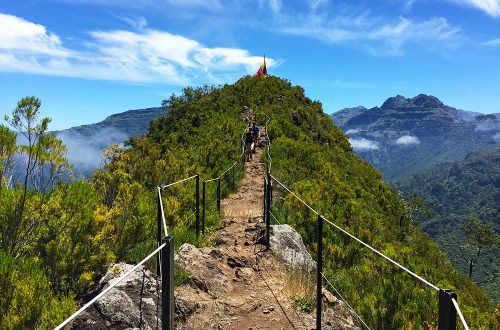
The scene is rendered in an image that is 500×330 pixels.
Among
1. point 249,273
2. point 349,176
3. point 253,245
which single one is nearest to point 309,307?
point 249,273

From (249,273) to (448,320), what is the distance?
6.04 metres

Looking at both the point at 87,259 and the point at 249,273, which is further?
the point at 249,273

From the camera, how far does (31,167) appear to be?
789 centimetres

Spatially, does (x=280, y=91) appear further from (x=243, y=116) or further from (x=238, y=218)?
(x=238, y=218)

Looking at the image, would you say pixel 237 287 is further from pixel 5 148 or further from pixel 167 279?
pixel 5 148

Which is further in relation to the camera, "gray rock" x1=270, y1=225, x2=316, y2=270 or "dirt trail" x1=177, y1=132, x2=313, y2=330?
"gray rock" x1=270, y1=225, x2=316, y2=270

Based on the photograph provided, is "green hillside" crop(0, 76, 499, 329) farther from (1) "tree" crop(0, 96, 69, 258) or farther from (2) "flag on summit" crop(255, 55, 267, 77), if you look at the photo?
(2) "flag on summit" crop(255, 55, 267, 77)

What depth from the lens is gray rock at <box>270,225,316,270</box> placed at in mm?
9039

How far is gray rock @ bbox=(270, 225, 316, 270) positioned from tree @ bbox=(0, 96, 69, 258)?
4800 millimetres

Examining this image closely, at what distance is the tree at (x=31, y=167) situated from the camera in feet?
23.4

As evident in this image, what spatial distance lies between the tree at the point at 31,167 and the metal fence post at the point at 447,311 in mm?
6344

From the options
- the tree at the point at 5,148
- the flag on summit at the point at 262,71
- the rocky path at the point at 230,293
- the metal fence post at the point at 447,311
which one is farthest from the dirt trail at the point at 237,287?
the flag on summit at the point at 262,71

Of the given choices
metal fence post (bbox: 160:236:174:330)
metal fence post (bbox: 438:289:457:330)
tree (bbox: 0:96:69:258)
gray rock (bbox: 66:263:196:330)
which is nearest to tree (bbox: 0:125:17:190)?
tree (bbox: 0:96:69:258)

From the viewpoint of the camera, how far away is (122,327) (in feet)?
16.5
